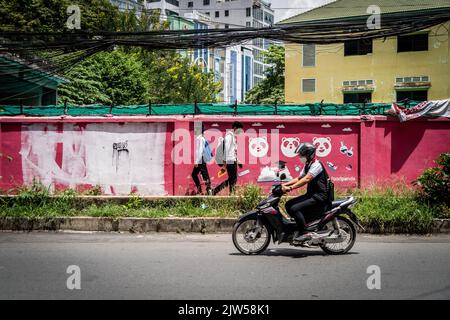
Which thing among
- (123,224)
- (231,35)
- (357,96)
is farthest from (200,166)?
(357,96)

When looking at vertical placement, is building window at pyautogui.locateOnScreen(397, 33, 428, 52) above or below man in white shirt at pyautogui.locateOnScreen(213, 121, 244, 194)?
above

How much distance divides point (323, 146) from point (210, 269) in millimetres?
6786

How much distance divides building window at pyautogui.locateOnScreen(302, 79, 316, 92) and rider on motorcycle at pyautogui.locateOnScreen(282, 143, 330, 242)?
2762cm

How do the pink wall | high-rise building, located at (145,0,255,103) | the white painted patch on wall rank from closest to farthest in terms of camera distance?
the pink wall < the white painted patch on wall < high-rise building, located at (145,0,255,103)

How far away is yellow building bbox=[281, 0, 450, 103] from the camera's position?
1201 inches

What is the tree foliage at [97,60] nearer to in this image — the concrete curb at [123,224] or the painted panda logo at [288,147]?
the painted panda logo at [288,147]

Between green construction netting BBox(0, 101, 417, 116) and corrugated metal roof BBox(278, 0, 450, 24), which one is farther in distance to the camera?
corrugated metal roof BBox(278, 0, 450, 24)

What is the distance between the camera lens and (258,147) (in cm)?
1273

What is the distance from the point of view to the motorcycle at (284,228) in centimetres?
768

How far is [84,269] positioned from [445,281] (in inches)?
179

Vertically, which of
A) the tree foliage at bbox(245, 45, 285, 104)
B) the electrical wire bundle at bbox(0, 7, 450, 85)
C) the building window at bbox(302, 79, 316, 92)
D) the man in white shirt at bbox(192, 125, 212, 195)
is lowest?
the man in white shirt at bbox(192, 125, 212, 195)

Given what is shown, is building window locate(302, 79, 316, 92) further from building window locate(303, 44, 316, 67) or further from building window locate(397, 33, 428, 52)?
building window locate(397, 33, 428, 52)

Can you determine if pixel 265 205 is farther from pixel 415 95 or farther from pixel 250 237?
pixel 415 95

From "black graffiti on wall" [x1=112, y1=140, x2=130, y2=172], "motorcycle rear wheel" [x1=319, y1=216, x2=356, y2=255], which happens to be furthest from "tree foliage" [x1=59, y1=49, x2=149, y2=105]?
"motorcycle rear wheel" [x1=319, y1=216, x2=356, y2=255]
